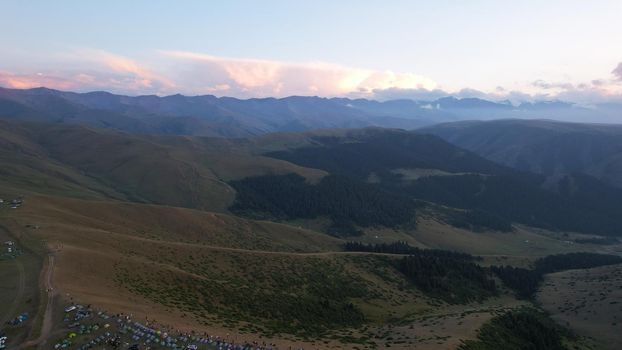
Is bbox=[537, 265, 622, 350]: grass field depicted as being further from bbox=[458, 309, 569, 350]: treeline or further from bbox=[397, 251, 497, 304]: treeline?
bbox=[397, 251, 497, 304]: treeline

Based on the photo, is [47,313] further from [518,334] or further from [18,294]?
[518,334]

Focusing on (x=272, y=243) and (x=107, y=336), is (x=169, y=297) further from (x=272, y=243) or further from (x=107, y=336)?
(x=272, y=243)

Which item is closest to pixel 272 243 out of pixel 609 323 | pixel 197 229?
pixel 197 229

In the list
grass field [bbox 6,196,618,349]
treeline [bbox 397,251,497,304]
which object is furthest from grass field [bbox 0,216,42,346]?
treeline [bbox 397,251,497,304]

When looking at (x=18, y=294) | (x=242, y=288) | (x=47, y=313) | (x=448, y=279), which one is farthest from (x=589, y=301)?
(x=18, y=294)

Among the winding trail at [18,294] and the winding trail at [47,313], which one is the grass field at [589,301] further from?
the winding trail at [18,294]


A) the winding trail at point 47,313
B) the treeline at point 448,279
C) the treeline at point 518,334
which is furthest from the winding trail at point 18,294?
the treeline at point 448,279
